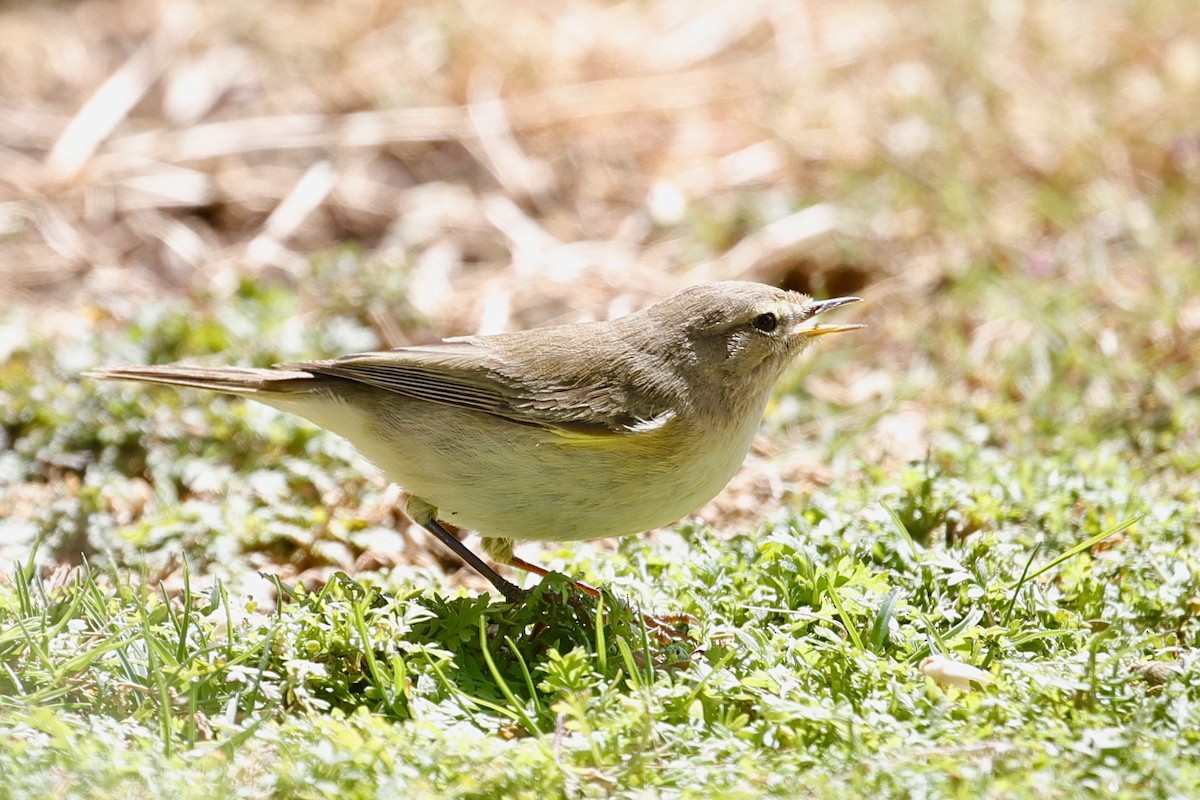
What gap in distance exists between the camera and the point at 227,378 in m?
4.82

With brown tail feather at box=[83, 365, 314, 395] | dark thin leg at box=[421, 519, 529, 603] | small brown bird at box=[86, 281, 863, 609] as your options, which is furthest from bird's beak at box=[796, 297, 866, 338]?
brown tail feather at box=[83, 365, 314, 395]

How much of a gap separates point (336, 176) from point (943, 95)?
4.40 meters

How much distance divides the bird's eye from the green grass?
27.4 inches

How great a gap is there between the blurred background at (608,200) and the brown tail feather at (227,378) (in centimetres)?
68

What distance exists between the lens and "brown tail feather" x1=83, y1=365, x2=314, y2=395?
4.80 metres

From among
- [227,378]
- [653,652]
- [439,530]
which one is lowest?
[653,652]

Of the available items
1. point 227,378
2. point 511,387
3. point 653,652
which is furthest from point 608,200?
point 653,652

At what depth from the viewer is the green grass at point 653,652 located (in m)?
3.13

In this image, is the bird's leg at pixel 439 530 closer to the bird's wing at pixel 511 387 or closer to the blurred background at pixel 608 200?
the bird's wing at pixel 511 387

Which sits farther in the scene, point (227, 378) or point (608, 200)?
point (608, 200)

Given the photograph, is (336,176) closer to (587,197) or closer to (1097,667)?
(587,197)

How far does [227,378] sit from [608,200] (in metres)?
4.61

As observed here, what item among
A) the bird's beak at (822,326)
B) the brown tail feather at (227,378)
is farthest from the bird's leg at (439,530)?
the bird's beak at (822,326)

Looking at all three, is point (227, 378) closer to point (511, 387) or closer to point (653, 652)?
point (511, 387)
